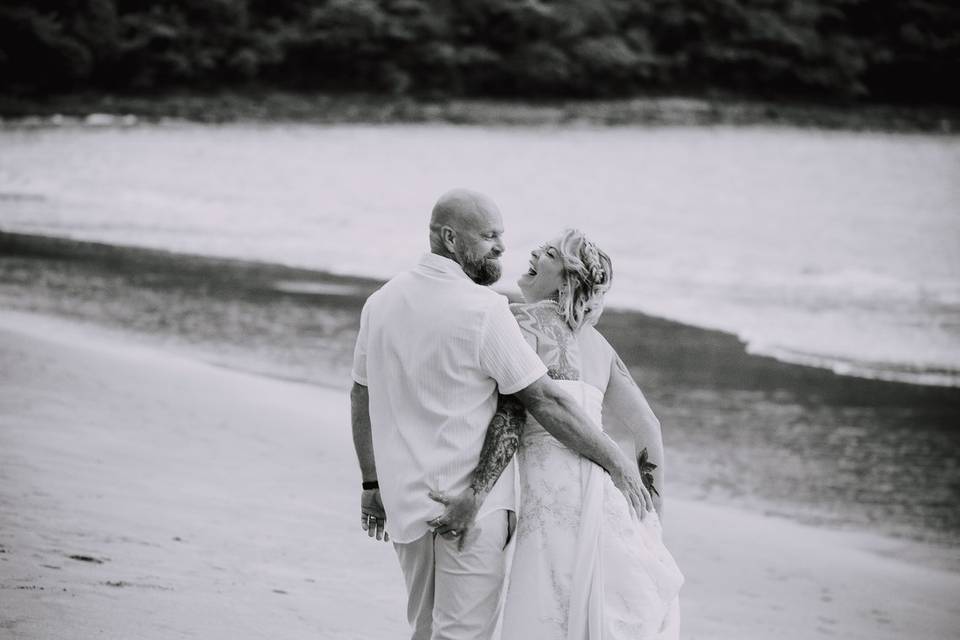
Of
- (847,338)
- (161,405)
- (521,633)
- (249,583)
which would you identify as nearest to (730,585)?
(249,583)

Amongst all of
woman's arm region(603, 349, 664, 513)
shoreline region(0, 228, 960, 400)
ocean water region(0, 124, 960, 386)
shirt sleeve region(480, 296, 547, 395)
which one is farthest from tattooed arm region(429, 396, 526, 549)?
ocean water region(0, 124, 960, 386)

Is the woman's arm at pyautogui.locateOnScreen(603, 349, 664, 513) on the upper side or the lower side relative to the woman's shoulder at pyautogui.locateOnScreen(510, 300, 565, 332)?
lower

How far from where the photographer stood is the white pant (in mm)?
2982

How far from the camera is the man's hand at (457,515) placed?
115 inches

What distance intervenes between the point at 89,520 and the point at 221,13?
185 ft

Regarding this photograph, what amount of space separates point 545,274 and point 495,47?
6114 centimetres

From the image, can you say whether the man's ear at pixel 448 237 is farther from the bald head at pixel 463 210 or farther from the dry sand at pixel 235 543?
the dry sand at pixel 235 543

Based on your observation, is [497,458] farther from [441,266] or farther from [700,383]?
[700,383]

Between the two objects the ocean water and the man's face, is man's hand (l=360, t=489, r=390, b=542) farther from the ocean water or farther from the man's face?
the ocean water

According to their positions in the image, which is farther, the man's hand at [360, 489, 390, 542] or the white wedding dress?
the man's hand at [360, 489, 390, 542]

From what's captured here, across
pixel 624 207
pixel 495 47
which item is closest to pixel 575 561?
pixel 624 207

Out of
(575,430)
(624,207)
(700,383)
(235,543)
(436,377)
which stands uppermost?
(436,377)

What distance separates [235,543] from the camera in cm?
512

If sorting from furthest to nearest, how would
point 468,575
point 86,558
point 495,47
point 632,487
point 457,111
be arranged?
point 495,47 < point 457,111 < point 86,558 < point 632,487 < point 468,575
